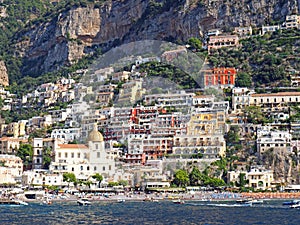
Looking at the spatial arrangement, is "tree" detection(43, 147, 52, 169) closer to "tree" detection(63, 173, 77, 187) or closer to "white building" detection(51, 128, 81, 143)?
"tree" detection(63, 173, 77, 187)

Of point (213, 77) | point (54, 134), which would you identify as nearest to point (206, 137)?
point (213, 77)

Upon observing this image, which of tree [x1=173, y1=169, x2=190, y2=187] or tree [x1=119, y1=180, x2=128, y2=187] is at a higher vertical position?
tree [x1=173, y1=169, x2=190, y2=187]

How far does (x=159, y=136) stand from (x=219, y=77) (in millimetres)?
16064

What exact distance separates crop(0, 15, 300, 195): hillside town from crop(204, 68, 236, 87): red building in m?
0.13

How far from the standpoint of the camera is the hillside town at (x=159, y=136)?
95.3 metres

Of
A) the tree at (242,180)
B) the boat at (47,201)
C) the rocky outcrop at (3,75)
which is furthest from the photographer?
the rocky outcrop at (3,75)

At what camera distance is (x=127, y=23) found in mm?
158875

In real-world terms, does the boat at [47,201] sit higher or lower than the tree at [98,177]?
lower

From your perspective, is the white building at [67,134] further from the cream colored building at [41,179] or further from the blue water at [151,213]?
the blue water at [151,213]

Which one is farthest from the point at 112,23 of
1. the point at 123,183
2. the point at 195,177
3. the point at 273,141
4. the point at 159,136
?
the point at 195,177

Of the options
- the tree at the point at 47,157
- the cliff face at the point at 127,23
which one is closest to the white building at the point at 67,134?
the tree at the point at 47,157

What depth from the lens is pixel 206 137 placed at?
99.9 meters

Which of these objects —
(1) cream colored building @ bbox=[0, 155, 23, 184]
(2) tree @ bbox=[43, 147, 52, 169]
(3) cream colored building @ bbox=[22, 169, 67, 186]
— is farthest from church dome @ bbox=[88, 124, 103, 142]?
(1) cream colored building @ bbox=[0, 155, 23, 184]

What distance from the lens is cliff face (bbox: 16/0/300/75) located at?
5359 inches
